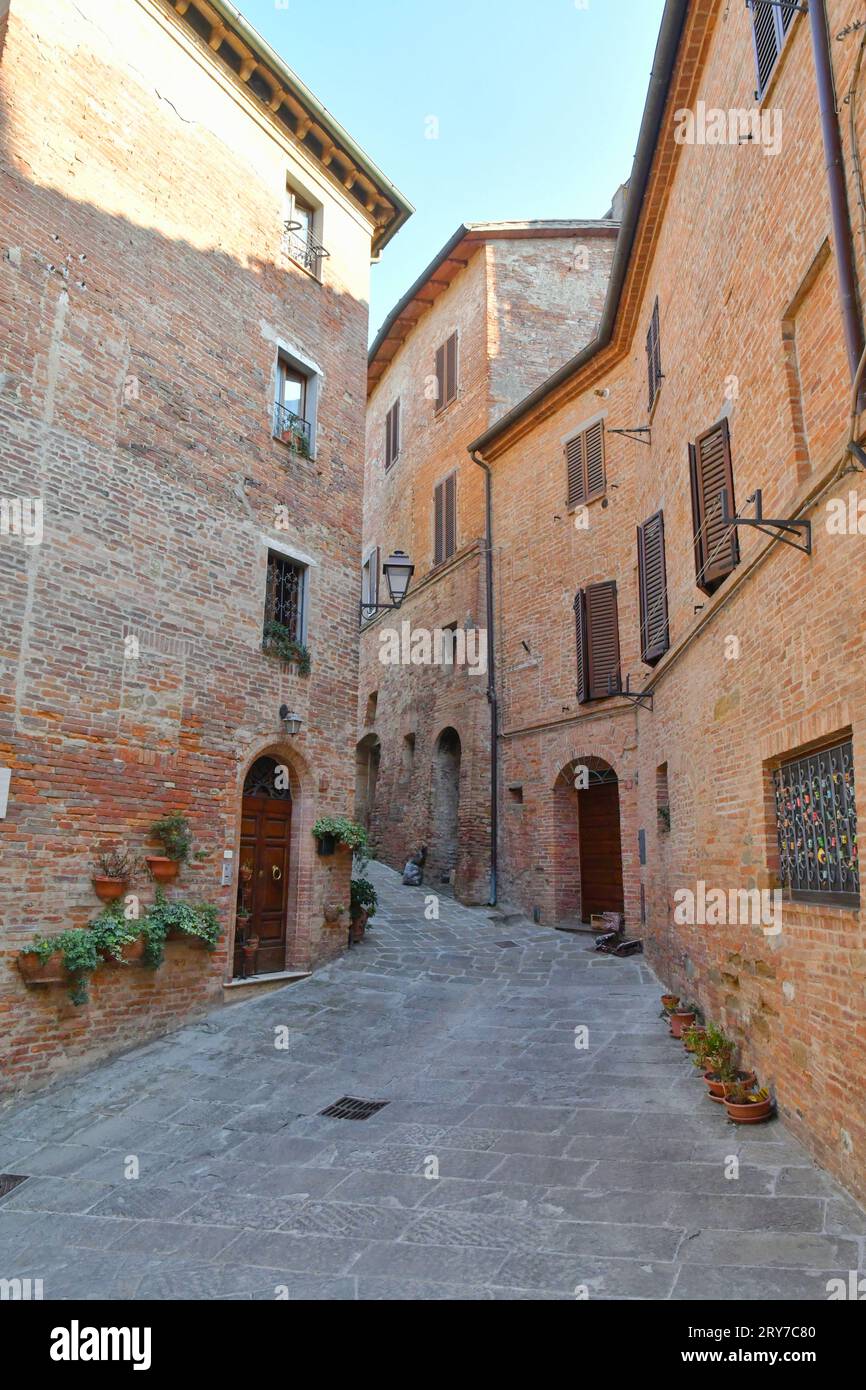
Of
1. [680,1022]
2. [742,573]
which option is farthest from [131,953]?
[742,573]

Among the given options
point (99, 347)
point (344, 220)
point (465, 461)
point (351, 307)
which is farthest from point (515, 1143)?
point (465, 461)

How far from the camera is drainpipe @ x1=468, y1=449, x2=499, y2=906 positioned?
15602 millimetres

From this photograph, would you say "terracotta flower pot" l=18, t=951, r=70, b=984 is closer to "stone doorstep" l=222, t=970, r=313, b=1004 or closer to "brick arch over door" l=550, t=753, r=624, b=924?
"stone doorstep" l=222, t=970, r=313, b=1004

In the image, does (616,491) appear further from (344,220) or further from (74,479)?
(74,479)

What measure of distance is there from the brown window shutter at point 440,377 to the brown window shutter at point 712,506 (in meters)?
13.1

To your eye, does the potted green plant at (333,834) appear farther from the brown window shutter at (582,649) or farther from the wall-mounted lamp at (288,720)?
the brown window shutter at (582,649)

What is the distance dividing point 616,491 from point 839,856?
32.9ft

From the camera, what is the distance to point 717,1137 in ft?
17.8

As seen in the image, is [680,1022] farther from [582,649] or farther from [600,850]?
[582,649]

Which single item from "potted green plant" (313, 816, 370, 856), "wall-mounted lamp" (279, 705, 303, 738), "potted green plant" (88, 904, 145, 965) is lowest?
"potted green plant" (88, 904, 145, 965)

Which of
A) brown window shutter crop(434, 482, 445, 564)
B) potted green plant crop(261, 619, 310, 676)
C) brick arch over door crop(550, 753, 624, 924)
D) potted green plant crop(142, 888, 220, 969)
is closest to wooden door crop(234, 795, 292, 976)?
potted green plant crop(142, 888, 220, 969)

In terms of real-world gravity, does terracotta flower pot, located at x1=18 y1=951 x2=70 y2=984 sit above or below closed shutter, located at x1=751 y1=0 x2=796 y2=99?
below

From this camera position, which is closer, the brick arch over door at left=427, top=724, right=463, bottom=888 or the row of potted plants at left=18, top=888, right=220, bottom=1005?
the row of potted plants at left=18, top=888, right=220, bottom=1005

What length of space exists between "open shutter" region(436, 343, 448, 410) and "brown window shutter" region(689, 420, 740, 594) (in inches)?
517
